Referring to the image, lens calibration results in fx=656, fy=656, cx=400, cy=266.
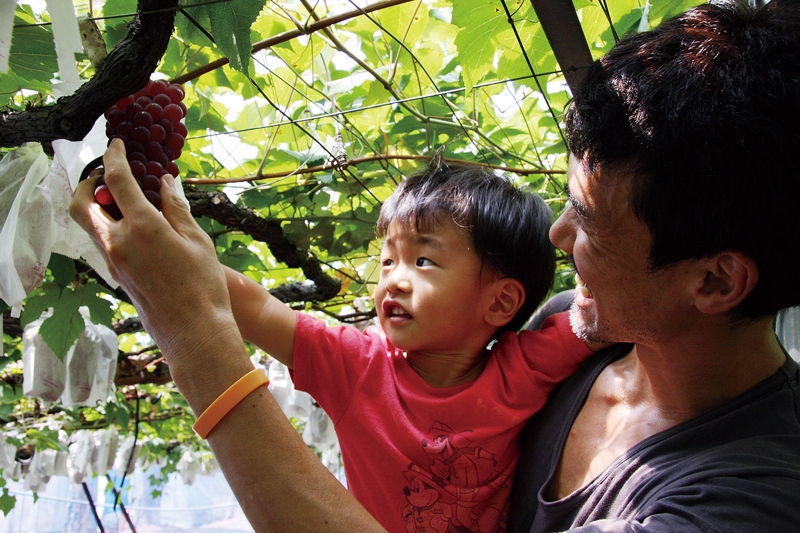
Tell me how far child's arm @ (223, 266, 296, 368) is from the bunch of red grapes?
1.04 feet

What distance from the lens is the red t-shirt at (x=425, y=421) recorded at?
1.07m

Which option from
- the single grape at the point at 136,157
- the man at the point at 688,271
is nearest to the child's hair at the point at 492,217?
the man at the point at 688,271

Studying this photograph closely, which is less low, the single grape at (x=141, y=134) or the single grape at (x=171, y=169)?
the single grape at (x=141, y=134)

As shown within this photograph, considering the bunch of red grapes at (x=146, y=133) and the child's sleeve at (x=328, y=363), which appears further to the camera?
the child's sleeve at (x=328, y=363)

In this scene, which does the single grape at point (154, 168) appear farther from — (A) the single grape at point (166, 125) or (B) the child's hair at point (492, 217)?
(B) the child's hair at point (492, 217)

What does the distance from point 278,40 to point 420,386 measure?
0.64 metres

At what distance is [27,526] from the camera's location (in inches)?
465

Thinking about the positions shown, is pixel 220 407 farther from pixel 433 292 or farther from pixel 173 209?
pixel 433 292

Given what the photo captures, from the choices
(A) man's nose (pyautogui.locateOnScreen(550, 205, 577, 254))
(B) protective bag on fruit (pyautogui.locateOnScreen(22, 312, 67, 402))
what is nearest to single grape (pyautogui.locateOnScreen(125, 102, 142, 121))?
(A) man's nose (pyautogui.locateOnScreen(550, 205, 577, 254))

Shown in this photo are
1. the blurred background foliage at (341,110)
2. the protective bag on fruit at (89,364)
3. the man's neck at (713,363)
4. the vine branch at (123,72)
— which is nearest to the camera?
the vine branch at (123,72)

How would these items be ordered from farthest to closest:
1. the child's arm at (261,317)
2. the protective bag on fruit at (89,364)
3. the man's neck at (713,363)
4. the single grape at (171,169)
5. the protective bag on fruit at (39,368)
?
1. the protective bag on fruit at (89,364)
2. the protective bag on fruit at (39,368)
3. the child's arm at (261,317)
4. the man's neck at (713,363)
5. the single grape at (171,169)

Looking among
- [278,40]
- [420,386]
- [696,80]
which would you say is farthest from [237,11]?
[420,386]

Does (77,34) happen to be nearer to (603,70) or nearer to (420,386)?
(603,70)

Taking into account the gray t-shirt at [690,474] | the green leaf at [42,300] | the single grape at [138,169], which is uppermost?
the green leaf at [42,300]
